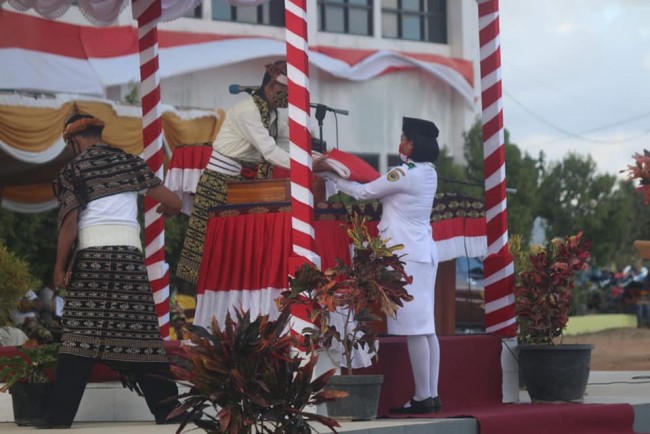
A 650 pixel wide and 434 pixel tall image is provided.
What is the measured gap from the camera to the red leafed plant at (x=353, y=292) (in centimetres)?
951

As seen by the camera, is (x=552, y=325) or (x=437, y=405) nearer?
(x=437, y=405)

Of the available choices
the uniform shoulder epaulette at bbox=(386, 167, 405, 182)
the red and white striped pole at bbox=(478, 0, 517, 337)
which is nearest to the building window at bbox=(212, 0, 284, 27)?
the red and white striped pole at bbox=(478, 0, 517, 337)

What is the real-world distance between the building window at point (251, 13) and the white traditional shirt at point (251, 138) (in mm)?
22086

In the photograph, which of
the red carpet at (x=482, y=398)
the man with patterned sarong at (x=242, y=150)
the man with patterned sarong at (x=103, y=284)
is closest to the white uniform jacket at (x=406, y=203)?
the red carpet at (x=482, y=398)

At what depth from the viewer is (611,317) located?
32.3m

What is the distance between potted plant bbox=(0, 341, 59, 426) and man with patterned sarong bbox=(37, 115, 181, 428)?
0.77 ft

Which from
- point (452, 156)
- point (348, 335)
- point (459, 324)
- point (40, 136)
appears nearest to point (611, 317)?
point (452, 156)

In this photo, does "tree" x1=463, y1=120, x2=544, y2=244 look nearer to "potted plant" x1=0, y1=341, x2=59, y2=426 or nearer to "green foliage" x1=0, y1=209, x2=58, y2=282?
"green foliage" x1=0, y1=209, x2=58, y2=282

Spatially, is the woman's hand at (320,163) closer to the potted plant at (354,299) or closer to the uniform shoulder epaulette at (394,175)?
the uniform shoulder epaulette at (394,175)

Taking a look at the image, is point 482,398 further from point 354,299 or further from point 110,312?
point 110,312

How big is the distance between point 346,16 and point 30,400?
28.8 metres

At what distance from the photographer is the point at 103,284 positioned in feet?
31.1

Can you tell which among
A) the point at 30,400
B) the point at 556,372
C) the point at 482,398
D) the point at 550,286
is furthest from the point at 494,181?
the point at 30,400

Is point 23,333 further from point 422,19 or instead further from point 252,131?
point 422,19
